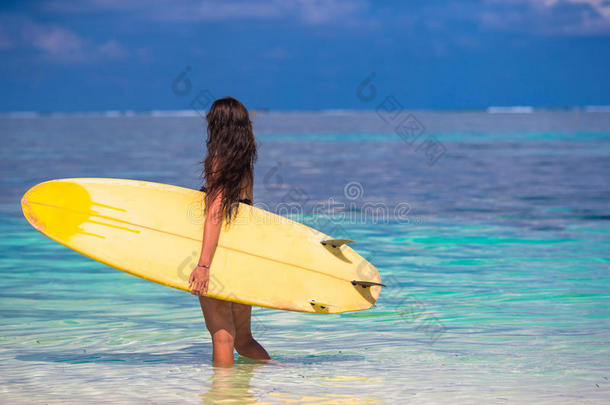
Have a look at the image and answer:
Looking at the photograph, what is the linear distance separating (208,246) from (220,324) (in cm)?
51

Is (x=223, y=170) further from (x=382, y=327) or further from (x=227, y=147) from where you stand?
(x=382, y=327)

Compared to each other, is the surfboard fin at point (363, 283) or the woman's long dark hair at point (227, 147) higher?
the woman's long dark hair at point (227, 147)

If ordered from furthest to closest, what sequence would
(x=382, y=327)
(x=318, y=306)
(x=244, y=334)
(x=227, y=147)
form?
(x=382, y=327)
(x=318, y=306)
(x=244, y=334)
(x=227, y=147)

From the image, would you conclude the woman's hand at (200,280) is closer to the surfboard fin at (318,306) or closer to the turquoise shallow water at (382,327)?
the turquoise shallow water at (382,327)

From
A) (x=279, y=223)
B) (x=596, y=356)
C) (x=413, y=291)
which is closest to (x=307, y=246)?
(x=279, y=223)

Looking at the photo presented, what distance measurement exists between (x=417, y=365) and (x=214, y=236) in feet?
5.39

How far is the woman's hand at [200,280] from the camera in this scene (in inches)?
168

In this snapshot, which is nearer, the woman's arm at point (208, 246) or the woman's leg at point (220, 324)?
the woman's arm at point (208, 246)

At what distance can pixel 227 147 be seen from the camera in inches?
167

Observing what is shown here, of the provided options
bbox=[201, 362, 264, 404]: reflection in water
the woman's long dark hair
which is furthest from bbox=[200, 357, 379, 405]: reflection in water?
the woman's long dark hair

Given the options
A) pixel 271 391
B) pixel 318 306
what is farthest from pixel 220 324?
pixel 318 306

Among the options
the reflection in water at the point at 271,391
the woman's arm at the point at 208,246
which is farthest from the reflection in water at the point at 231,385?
the woman's arm at the point at 208,246

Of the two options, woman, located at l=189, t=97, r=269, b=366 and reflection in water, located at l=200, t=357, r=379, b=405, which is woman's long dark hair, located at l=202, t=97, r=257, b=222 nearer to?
woman, located at l=189, t=97, r=269, b=366

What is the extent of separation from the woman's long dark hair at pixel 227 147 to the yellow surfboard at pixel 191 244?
0.38 meters
